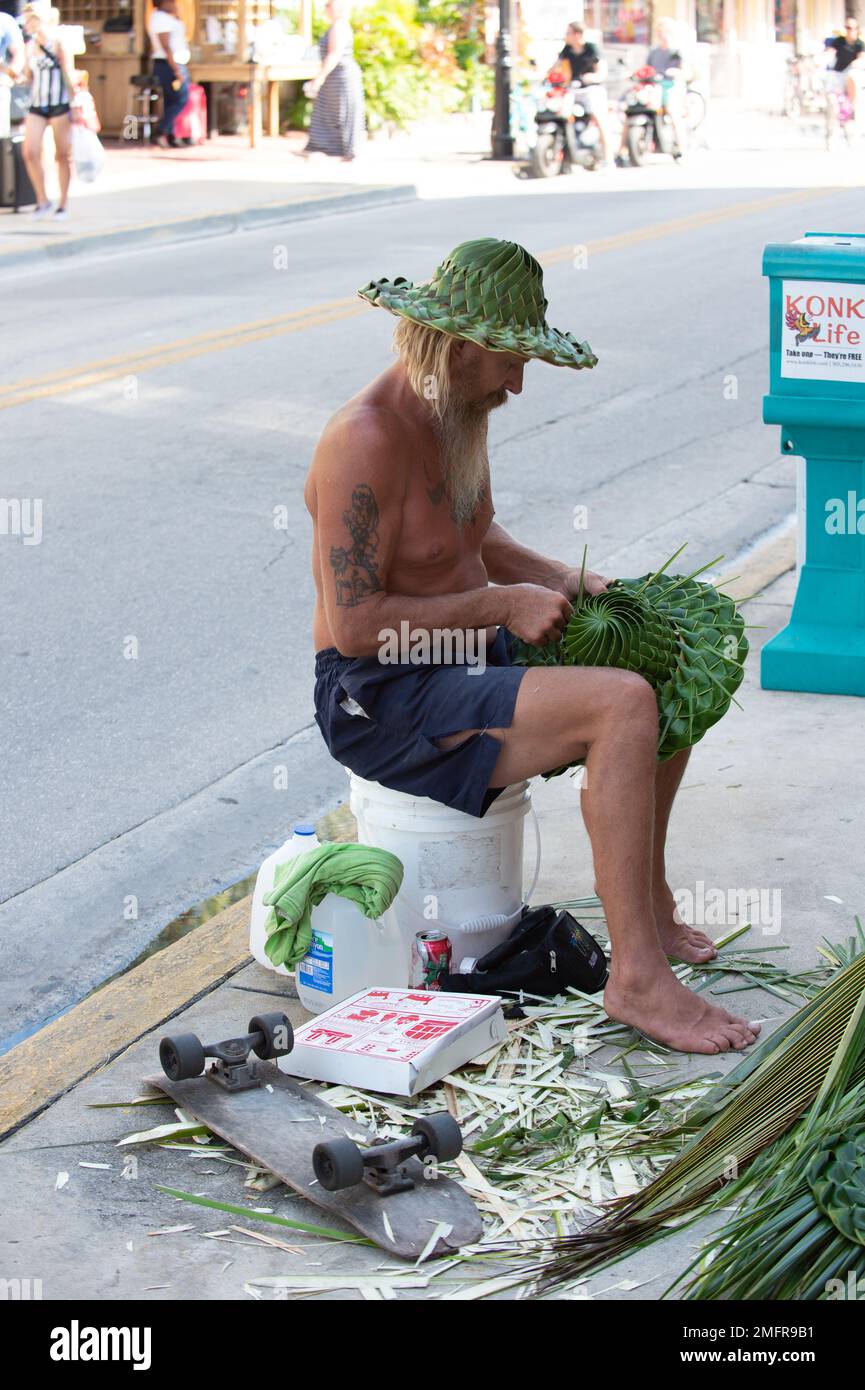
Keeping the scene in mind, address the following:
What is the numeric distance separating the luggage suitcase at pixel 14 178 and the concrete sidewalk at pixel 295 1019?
45.8 ft

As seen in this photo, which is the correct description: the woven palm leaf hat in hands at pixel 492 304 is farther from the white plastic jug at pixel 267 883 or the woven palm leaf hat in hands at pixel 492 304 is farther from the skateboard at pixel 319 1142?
the skateboard at pixel 319 1142

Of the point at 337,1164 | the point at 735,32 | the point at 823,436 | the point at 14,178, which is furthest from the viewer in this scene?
the point at 735,32

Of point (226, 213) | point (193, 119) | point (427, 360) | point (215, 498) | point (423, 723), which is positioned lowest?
point (215, 498)

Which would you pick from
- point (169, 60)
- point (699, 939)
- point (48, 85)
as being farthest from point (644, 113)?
point (699, 939)

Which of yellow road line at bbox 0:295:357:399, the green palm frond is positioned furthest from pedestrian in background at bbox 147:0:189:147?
the green palm frond

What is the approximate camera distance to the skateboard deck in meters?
3.16

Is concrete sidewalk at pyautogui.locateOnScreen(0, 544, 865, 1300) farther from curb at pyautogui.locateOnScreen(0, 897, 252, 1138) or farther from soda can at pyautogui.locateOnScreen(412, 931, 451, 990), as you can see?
soda can at pyautogui.locateOnScreen(412, 931, 451, 990)

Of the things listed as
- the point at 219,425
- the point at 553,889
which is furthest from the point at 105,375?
the point at 553,889

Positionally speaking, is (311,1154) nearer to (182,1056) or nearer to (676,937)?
(182,1056)

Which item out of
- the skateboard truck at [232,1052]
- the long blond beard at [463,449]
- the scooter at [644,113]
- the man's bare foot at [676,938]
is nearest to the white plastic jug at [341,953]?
the skateboard truck at [232,1052]

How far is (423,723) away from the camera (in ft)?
13.1

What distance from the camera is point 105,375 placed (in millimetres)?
11141

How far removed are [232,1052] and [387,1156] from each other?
1.71 ft

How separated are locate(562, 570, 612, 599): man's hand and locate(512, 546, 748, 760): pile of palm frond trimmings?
0.07 ft
